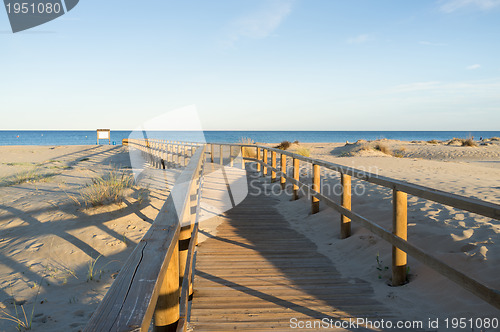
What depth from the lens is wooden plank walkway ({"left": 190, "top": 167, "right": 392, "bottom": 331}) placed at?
3082mm

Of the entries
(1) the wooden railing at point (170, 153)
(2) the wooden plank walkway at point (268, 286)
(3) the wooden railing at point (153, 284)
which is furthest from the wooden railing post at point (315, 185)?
(1) the wooden railing at point (170, 153)

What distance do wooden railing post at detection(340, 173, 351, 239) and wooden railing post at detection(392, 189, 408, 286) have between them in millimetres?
1339

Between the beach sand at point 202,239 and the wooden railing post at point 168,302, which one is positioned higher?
the wooden railing post at point 168,302

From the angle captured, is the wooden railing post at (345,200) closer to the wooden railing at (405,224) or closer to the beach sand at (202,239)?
the wooden railing at (405,224)

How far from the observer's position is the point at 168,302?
198cm

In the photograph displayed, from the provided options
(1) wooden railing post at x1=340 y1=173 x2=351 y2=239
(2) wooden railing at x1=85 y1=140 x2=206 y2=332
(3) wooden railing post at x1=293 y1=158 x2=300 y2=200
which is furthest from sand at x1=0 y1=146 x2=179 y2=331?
(1) wooden railing post at x1=340 y1=173 x2=351 y2=239

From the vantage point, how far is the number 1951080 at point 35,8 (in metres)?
8.48

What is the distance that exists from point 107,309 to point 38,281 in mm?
4352

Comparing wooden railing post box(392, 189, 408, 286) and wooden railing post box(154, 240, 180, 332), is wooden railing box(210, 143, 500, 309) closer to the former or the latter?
wooden railing post box(392, 189, 408, 286)

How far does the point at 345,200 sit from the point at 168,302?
3.59m

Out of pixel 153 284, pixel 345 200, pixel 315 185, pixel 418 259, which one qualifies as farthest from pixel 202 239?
pixel 153 284

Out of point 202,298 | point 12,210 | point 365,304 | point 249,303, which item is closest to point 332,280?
point 365,304

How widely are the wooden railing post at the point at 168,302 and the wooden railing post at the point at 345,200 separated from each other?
137 inches

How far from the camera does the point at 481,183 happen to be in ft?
26.9
